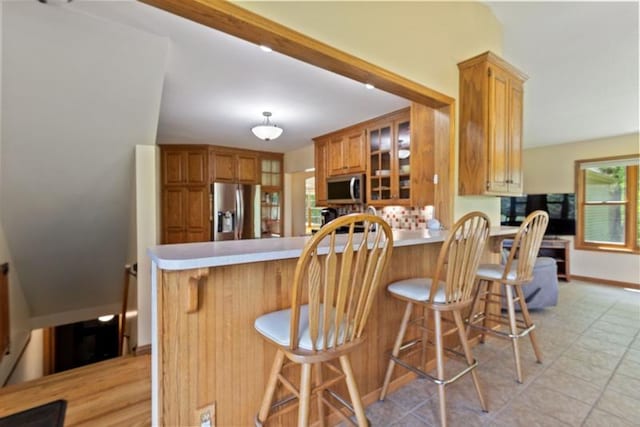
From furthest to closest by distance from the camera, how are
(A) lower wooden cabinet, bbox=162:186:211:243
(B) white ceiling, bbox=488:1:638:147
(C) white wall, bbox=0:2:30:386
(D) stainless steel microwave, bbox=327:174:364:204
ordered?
(A) lower wooden cabinet, bbox=162:186:211:243 → (D) stainless steel microwave, bbox=327:174:364:204 → (C) white wall, bbox=0:2:30:386 → (B) white ceiling, bbox=488:1:638:147

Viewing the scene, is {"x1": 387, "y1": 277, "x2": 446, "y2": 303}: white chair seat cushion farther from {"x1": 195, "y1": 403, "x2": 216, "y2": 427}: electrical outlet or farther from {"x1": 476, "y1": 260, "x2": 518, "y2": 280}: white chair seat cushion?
{"x1": 195, "y1": 403, "x2": 216, "y2": 427}: electrical outlet

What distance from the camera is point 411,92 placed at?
229 centimetres

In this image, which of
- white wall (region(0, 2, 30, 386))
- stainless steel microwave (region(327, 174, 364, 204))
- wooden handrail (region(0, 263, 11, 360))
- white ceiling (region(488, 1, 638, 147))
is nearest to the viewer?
white ceiling (region(488, 1, 638, 147))

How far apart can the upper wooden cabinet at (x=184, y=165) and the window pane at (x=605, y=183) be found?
655 cm

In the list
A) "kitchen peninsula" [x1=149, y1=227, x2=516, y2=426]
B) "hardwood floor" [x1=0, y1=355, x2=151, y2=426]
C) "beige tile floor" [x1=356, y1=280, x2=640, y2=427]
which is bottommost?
"beige tile floor" [x1=356, y1=280, x2=640, y2=427]

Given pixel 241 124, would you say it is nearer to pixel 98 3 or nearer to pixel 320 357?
pixel 98 3

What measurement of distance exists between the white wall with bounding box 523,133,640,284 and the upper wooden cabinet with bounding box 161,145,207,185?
5996mm

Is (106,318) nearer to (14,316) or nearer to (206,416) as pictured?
(14,316)

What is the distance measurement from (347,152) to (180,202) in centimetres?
297

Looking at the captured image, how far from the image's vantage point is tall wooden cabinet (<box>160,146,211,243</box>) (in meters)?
5.21

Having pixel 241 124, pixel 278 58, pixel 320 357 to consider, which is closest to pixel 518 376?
pixel 320 357

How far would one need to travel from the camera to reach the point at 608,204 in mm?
5023

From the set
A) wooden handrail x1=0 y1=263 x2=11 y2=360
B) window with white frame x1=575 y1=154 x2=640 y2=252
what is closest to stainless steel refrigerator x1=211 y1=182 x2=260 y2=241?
wooden handrail x1=0 y1=263 x2=11 y2=360

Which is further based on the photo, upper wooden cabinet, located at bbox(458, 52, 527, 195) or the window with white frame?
the window with white frame
